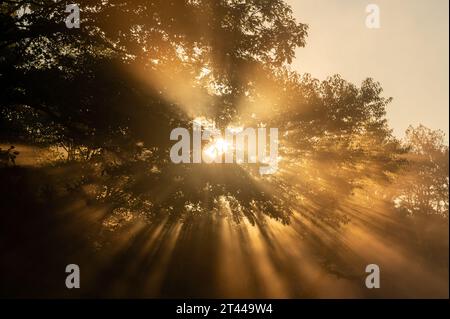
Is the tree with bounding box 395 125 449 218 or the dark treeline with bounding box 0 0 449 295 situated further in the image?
the tree with bounding box 395 125 449 218

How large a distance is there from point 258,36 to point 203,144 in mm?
4071

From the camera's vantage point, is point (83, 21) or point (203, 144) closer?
point (203, 144)

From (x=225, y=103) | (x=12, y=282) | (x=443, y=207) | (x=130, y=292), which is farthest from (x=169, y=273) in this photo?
(x=443, y=207)

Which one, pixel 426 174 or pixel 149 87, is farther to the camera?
pixel 426 174

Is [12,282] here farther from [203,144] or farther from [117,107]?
[203,144]

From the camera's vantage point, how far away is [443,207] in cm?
4638

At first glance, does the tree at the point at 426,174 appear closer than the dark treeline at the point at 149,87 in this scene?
No

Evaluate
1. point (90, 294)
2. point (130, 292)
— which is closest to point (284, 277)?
point (130, 292)

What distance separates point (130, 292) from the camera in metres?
16.4

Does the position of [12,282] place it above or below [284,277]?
above
